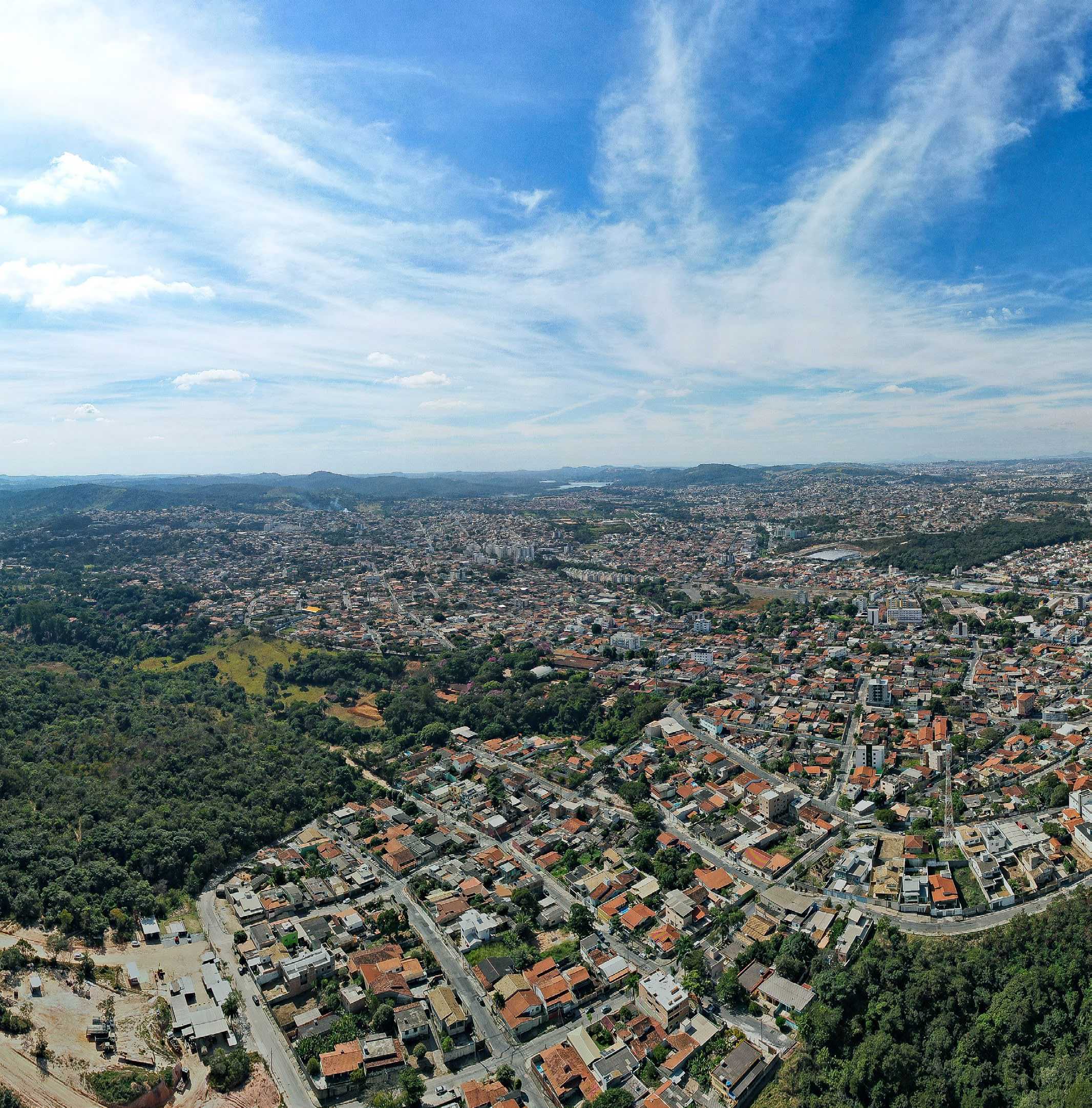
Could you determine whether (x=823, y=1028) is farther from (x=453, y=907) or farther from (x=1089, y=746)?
(x=1089, y=746)

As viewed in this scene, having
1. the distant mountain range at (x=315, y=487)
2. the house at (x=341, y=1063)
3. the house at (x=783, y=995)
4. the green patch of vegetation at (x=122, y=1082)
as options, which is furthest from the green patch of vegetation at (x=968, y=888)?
the distant mountain range at (x=315, y=487)

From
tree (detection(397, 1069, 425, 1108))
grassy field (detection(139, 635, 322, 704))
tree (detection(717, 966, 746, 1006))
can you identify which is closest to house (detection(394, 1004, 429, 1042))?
tree (detection(397, 1069, 425, 1108))

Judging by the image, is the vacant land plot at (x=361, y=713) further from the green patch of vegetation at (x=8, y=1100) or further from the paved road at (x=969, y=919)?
the paved road at (x=969, y=919)

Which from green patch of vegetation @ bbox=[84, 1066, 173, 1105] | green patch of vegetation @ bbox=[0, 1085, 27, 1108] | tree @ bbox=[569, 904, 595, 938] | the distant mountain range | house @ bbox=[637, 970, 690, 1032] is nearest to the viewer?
green patch of vegetation @ bbox=[0, 1085, 27, 1108]

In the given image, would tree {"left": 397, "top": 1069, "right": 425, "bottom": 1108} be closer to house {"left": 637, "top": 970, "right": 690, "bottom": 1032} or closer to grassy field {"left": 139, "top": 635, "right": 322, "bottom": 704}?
house {"left": 637, "top": 970, "right": 690, "bottom": 1032}

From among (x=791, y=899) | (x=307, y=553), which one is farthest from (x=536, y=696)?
(x=307, y=553)
